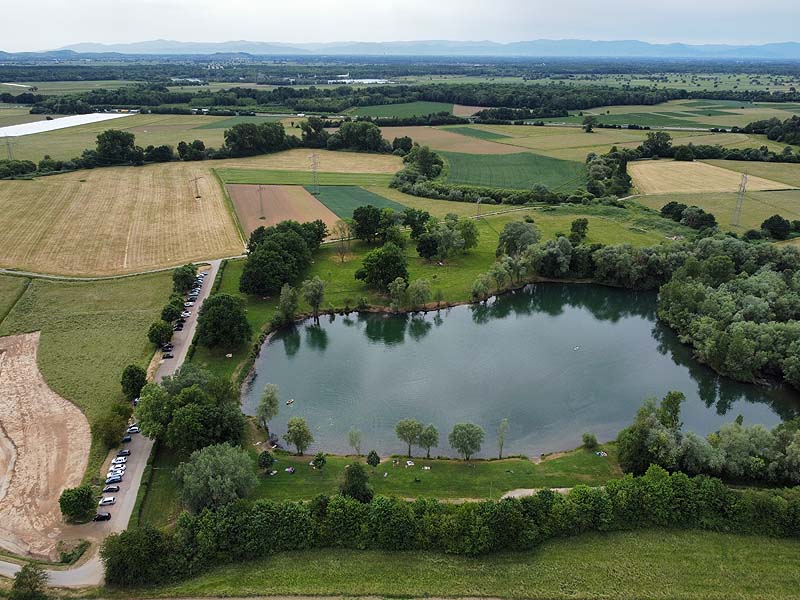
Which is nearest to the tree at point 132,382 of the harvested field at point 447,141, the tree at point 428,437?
the tree at point 428,437

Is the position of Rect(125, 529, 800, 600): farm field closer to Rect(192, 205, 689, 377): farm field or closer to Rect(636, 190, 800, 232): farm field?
Rect(192, 205, 689, 377): farm field

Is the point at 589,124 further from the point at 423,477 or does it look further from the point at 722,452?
the point at 423,477

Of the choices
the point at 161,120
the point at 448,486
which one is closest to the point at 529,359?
the point at 448,486

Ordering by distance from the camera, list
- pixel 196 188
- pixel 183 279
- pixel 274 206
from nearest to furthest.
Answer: pixel 183 279 → pixel 274 206 → pixel 196 188

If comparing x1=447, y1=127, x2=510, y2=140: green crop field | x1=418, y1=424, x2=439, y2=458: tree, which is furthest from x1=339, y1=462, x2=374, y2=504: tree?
x1=447, y1=127, x2=510, y2=140: green crop field

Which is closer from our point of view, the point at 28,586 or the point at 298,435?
the point at 28,586

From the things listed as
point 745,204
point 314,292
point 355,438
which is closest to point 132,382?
point 355,438

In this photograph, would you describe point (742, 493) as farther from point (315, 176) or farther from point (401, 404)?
point (315, 176)
